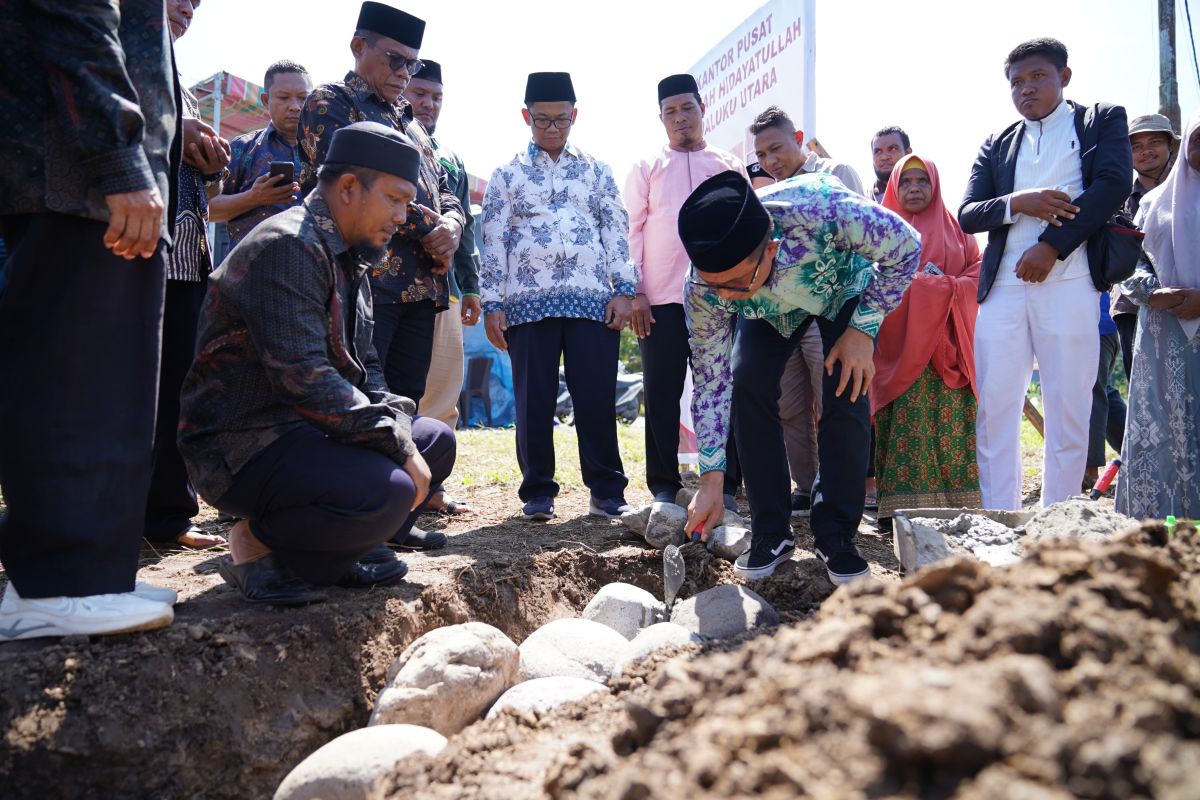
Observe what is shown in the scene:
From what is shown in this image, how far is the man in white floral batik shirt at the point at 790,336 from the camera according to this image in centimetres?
302

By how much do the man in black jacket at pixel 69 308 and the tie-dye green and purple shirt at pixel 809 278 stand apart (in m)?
1.88

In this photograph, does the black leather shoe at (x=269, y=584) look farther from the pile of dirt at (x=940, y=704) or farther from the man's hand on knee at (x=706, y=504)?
the man's hand on knee at (x=706, y=504)

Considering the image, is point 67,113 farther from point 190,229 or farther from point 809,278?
point 809,278

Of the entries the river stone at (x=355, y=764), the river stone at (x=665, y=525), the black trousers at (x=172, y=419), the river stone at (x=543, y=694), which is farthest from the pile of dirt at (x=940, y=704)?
the black trousers at (x=172, y=419)

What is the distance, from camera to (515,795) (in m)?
1.58

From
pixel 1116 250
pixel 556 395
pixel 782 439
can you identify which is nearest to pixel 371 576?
pixel 782 439

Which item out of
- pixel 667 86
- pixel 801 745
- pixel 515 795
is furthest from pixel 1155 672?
pixel 667 86

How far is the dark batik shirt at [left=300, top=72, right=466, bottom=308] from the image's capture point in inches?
142

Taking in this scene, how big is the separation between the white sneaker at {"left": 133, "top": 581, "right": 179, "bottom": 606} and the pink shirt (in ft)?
9.12

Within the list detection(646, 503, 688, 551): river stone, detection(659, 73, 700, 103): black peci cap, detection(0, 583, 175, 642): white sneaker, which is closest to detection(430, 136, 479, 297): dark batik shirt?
detection(659, 73, 700, 103): black peci cap

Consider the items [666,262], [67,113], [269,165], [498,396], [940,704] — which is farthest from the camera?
[498,396]

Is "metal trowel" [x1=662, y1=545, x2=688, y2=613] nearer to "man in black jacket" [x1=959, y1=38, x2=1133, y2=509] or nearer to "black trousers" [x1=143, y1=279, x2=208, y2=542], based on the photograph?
"man in black jacket" [x1=959, y1=38, x2=1133, y2=509]

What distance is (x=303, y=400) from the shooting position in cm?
248

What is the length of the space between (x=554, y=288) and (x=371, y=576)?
191 centimetres
